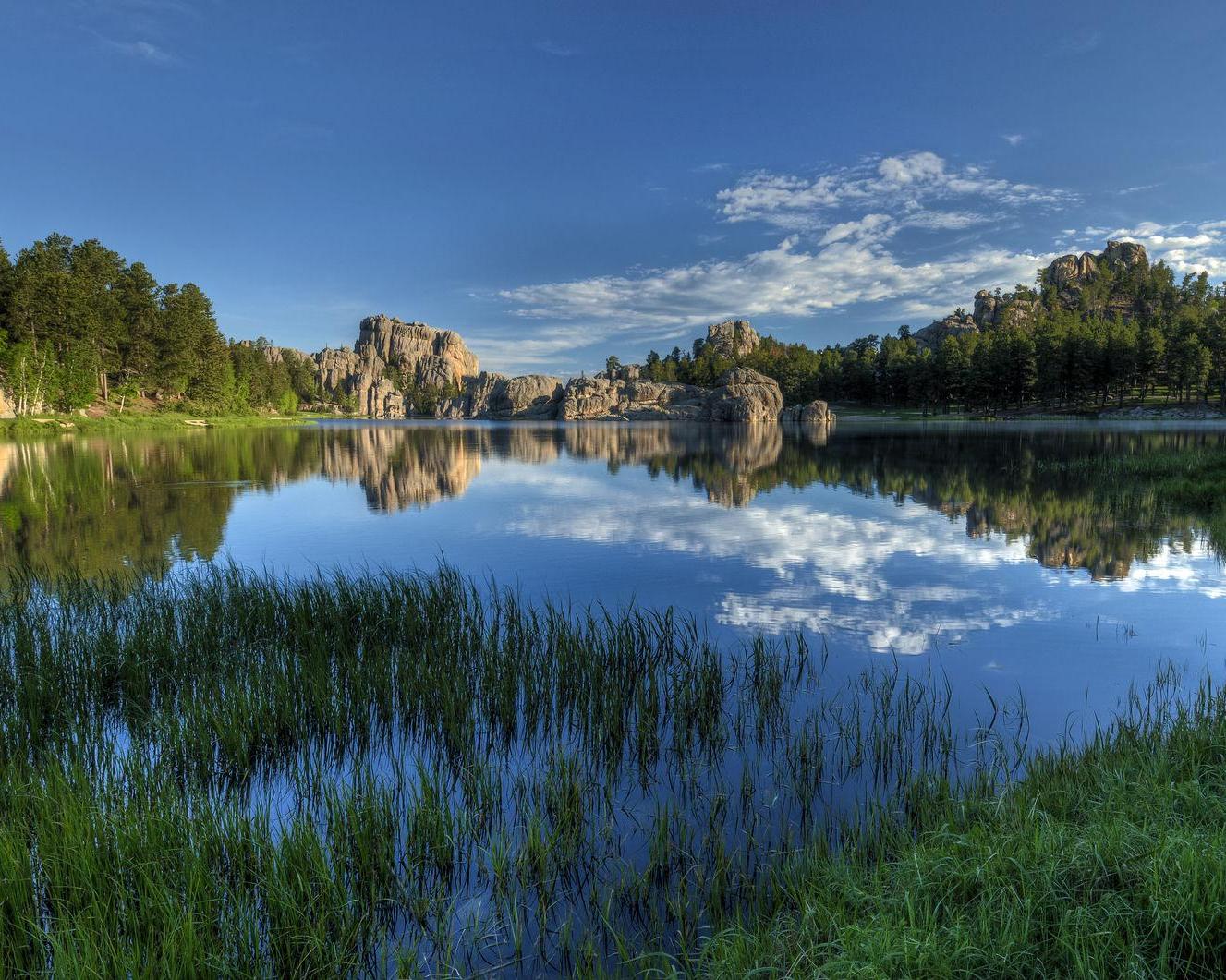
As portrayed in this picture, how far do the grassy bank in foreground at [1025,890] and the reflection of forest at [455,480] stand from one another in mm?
11787

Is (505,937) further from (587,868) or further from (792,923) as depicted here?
(792,923)

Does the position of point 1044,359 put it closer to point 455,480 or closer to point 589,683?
point 455,480

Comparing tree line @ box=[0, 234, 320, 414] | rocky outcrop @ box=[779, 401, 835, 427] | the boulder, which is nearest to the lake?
tree line @ box=[0, 234, 320, 414]

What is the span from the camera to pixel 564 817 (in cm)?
542

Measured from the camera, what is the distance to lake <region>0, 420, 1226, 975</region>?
16.4 ft

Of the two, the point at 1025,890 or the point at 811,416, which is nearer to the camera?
the point at 1025,890

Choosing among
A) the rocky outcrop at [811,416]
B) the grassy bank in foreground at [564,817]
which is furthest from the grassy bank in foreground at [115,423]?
the rocky outcrop at [811,416]

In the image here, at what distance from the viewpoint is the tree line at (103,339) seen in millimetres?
65625

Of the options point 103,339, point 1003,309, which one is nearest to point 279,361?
point 103,339

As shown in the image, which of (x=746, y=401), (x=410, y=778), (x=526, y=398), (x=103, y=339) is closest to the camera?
(x=410, y=778)

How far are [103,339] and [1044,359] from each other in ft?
433

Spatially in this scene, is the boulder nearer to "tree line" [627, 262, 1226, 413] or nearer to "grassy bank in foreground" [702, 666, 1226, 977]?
"tree line" [627, 262, 1226, 413]

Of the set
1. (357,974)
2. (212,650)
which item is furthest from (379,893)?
(212,650)

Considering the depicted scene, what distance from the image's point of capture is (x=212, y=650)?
9086 mm
